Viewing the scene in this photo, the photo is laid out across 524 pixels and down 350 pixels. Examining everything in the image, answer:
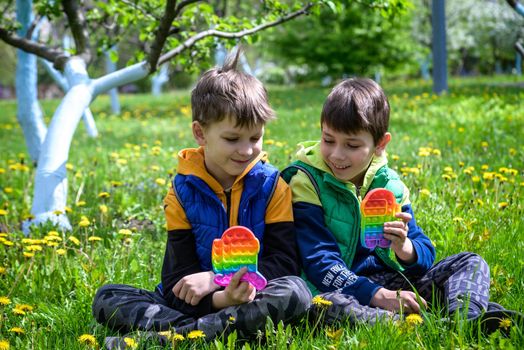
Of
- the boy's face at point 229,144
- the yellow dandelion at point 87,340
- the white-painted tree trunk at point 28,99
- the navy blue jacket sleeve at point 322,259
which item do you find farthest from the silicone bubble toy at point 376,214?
the white-painted tree trunk at point 28,99

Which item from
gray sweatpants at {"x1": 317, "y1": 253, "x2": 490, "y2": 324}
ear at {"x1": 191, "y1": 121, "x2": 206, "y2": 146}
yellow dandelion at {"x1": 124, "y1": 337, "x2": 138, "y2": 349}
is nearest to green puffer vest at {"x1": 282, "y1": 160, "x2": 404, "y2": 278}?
gray sweatpants at {"x1": 317, "y1": 253, "x2": 490, "y2": 324}

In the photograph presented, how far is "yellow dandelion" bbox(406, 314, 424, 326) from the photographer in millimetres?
2027

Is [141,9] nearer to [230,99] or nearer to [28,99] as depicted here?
[28,99]

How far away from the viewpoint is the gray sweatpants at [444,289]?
2.26 m

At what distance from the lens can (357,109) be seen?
2490 millimetres

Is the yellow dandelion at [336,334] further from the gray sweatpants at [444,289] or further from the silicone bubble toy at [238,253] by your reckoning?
the silicone bubble toy at [238,253]

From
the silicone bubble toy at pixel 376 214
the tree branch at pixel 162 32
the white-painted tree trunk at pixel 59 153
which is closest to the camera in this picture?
the silicone bubble toy at pixel 376 214

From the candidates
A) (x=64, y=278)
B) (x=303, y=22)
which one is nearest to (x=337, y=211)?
(x=64, y=278)

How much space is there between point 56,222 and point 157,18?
5.57 feet

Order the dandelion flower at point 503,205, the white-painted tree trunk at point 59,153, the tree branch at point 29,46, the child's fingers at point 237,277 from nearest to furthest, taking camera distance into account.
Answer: the child's fingers at point 237,277 < the dandelion flower at point 503,205 < the white-painted tree trunk at point 59,153 < the tree branch at point 29,46

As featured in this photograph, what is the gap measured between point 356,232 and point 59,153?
205cm

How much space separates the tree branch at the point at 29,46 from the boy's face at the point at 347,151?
232 centimetres

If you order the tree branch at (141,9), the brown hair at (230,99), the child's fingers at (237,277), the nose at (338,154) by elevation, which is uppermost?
the tree branch at (141,9)

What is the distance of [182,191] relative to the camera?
2512mm
